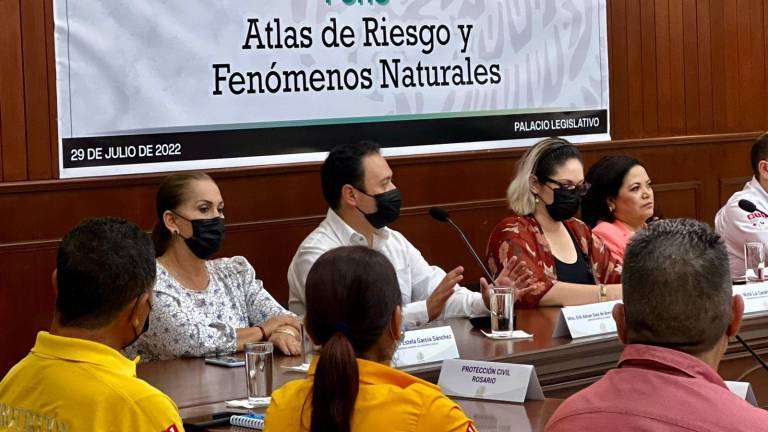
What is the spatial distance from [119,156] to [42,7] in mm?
616

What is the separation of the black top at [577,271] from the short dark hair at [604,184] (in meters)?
0.43

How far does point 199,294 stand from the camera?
136 inches

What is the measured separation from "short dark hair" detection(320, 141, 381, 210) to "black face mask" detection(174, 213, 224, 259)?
544 mm

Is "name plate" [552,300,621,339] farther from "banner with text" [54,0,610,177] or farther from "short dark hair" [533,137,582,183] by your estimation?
"banner with text" [54,0,610,177]

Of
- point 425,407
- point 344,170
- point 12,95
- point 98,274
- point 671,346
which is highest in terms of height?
point 12,95

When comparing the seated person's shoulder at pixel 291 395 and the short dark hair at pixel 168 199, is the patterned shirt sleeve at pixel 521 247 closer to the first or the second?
the short dark hair at pixel 168 199

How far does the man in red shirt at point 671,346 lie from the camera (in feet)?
4.96

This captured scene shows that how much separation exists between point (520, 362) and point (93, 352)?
1446 millimetres

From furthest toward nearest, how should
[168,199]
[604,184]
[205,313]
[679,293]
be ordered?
[604,184], [168,199], [205,313], [679,293]

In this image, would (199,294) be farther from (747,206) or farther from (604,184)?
(747,206)

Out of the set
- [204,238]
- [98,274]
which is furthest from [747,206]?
[98,274]

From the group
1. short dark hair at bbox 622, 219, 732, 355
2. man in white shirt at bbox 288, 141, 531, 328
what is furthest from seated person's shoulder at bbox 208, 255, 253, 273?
short dark hair at bbox 622, 219, 732, 355

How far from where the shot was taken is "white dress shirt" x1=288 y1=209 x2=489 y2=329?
3641mm

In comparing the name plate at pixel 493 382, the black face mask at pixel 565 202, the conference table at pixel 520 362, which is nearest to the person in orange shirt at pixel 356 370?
the conference table at pixel 520 362
